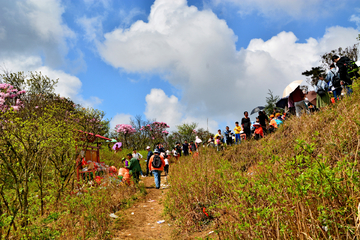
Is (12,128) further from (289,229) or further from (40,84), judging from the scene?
(40,84)

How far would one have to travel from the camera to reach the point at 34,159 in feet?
16.1

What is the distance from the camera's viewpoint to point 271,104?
2323cm

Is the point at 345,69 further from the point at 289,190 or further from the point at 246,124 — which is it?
the point at 289,190

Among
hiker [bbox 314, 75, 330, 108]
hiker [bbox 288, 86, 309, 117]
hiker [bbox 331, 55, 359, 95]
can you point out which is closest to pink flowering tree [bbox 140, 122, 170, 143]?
hiker [bbox 288, 86, 309, 117]

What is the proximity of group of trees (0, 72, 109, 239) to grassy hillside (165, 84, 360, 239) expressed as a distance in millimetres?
3155

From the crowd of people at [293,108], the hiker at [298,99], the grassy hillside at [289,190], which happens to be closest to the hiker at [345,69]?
the crowd of people at [293,108]

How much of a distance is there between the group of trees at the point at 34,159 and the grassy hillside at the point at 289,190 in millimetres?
3155

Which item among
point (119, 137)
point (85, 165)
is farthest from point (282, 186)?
point (119, 137)

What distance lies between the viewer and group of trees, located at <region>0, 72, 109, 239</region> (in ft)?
13.9

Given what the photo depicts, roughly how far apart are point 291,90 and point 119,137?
2801 cm

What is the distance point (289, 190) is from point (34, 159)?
509 cm

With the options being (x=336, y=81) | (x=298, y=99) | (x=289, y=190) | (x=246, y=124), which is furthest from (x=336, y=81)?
(x=289, y=190)

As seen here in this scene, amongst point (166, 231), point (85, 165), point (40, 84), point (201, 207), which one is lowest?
point (166, 231)

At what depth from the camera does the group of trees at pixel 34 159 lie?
423 cm
